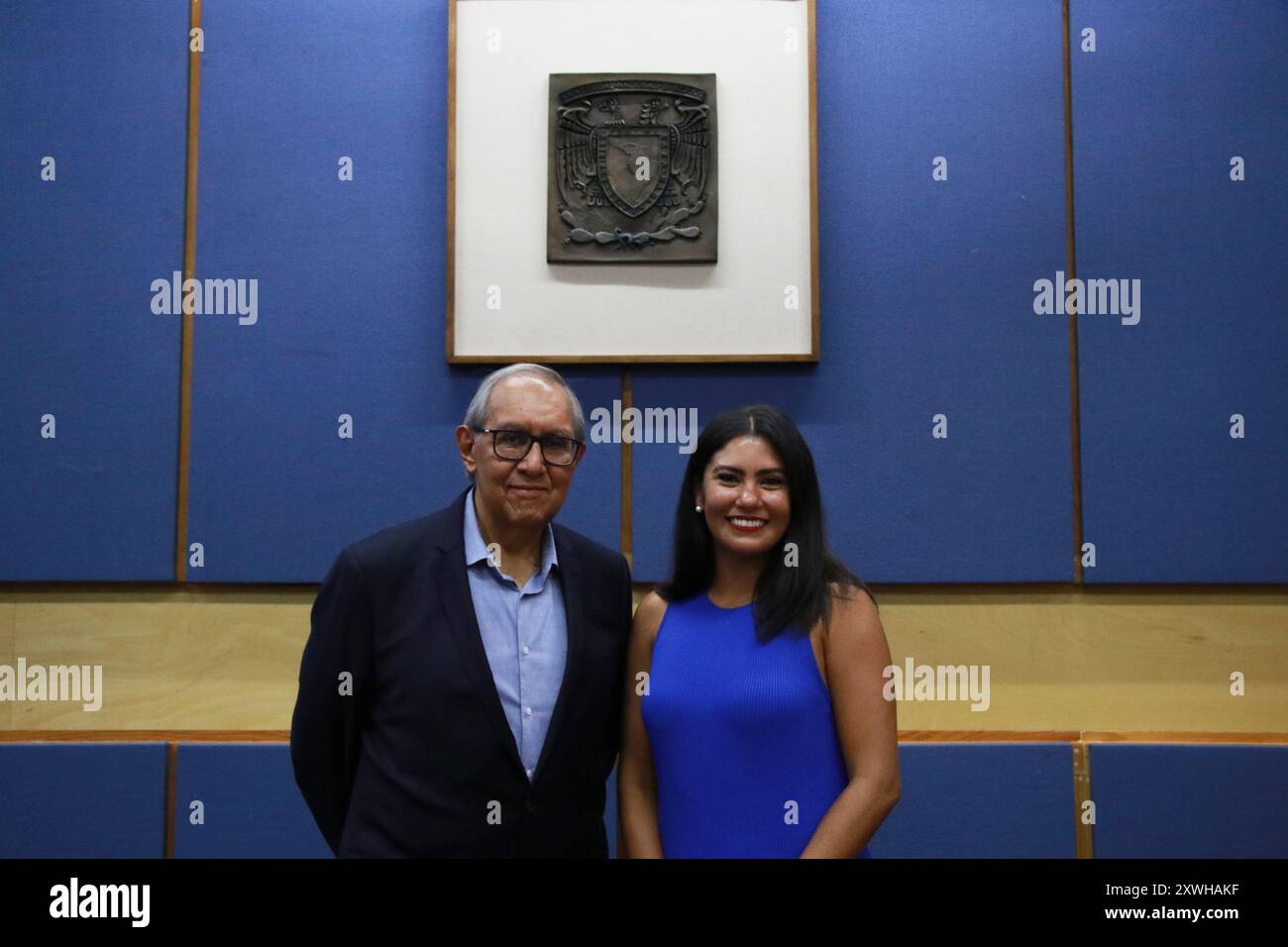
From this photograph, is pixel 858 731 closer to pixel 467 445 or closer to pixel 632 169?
pixel 467 445

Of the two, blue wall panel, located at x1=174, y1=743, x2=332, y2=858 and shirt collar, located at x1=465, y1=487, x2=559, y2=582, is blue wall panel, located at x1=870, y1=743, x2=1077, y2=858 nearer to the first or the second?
shirt collar, located at x1=465, y1=487, x2=559, y2=582

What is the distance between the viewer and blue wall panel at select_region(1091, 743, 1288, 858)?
2691 mm

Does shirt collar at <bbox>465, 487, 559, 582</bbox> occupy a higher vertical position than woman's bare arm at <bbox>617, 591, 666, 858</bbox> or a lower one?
higher

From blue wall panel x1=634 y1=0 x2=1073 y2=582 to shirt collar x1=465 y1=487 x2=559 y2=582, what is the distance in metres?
0.93

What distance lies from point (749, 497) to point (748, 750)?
425 mm

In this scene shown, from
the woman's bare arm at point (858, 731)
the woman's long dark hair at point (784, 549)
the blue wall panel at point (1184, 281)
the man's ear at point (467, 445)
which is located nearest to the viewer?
the woman's bare arm at point (858, 731)

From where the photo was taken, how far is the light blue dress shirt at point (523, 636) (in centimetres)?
177

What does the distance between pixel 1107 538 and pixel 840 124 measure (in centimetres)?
134

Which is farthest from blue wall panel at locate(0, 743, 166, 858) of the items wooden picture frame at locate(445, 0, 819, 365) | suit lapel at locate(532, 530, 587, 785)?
suit lapel at locate(532, 530, 587, 785)

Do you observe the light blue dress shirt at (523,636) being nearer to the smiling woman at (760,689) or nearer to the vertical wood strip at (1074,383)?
the smiling woman at (760,689)

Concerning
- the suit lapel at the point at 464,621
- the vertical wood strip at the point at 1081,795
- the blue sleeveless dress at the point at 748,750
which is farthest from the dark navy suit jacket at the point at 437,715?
the vertical wood strip at the point at 1081,795

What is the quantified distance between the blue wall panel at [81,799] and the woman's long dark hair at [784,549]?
1.69m

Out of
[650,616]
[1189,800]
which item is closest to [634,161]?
[650,616]

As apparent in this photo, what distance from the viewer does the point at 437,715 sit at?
174 cm
